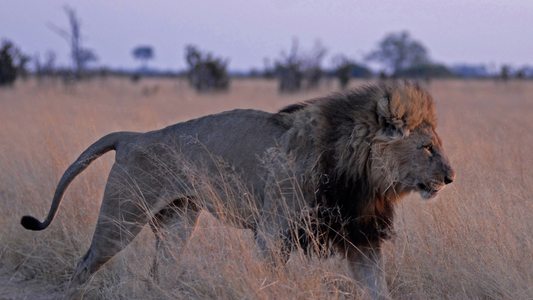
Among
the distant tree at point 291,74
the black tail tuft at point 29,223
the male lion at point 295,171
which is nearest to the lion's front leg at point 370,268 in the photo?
the male lion at point 295,171

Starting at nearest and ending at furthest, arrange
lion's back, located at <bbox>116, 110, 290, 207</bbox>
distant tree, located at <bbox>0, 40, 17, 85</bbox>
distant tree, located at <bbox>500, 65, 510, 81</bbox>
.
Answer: lion's back, located at <bbox>116, 110, 290, 207</bbox>, distant tree, located at <bbox>0, 40, 17, 85</bbox>, distant tree, located at <bbox>500, 65, 510, 81</bbox>

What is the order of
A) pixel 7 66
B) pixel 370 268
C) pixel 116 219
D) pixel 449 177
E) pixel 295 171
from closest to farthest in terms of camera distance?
pixel 449 177 < pixel 295 171 < pixel 370 268 < pixel 116 219 < pixel 7 66

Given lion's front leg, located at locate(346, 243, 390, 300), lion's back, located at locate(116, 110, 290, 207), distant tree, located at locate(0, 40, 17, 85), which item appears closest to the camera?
lion's front leg, located at locate(346, 243, 390, 300)

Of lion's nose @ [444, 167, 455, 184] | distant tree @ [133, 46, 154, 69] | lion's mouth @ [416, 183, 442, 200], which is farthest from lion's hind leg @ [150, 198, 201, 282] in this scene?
distant tree @ [133, 46, 154, 69]

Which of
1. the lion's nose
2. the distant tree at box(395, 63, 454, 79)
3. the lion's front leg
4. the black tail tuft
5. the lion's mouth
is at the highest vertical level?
the lion's nose

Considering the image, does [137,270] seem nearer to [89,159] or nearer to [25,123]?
[89,159]

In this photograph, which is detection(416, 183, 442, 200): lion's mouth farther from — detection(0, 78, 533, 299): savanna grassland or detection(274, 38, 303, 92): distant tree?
detection(274, 38, 303, 92): distant tree

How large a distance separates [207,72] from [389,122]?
79.3 ft

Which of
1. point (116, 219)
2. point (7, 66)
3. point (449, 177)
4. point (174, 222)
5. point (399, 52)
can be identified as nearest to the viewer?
point (449, 177)

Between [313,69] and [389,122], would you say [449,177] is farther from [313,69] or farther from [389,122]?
[313,69]

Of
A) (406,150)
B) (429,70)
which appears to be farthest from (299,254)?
(429,70)

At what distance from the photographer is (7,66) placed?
2395 cm

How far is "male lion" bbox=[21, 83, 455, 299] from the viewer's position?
312 centimetres

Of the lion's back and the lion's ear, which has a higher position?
the lion's ear
